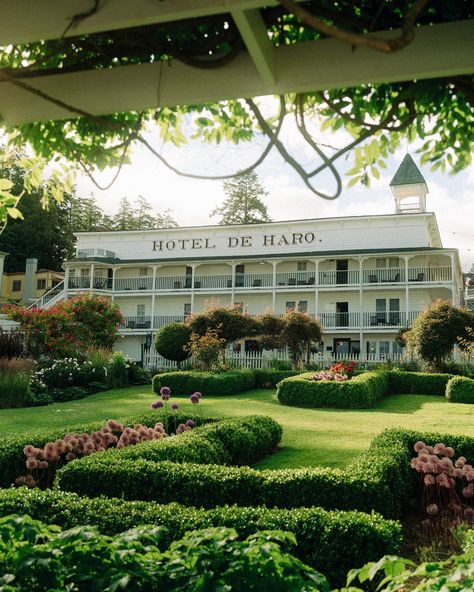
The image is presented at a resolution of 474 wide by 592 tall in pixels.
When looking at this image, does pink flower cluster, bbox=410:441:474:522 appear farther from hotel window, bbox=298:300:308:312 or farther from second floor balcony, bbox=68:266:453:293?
hotel window, bbox=298:300:308:312

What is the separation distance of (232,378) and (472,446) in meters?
12.8

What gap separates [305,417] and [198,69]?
11985 mm

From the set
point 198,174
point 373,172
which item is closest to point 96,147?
point 198,174

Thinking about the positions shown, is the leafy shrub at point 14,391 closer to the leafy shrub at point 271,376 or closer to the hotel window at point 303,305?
the leafy shrub at point 271,376

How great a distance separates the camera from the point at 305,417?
46.0 feet

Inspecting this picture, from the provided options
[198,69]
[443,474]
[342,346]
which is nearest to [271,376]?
[342,346]

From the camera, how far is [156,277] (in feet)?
139

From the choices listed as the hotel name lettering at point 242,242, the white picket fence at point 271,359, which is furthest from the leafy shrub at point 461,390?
the hotel name lettering at point 242,242

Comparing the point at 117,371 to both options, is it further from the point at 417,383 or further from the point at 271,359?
the point at 417,383

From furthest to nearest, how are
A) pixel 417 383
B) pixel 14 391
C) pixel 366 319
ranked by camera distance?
pixel 366 319 → pixel 417 383 → pixel 14 391

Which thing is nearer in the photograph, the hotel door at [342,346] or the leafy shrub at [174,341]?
the leafy shrub at [174,341]

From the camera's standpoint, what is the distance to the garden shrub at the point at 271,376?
868 inches

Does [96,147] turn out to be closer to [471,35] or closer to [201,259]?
[471,35]

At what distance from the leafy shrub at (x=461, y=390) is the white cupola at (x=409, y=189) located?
77.8 feet
